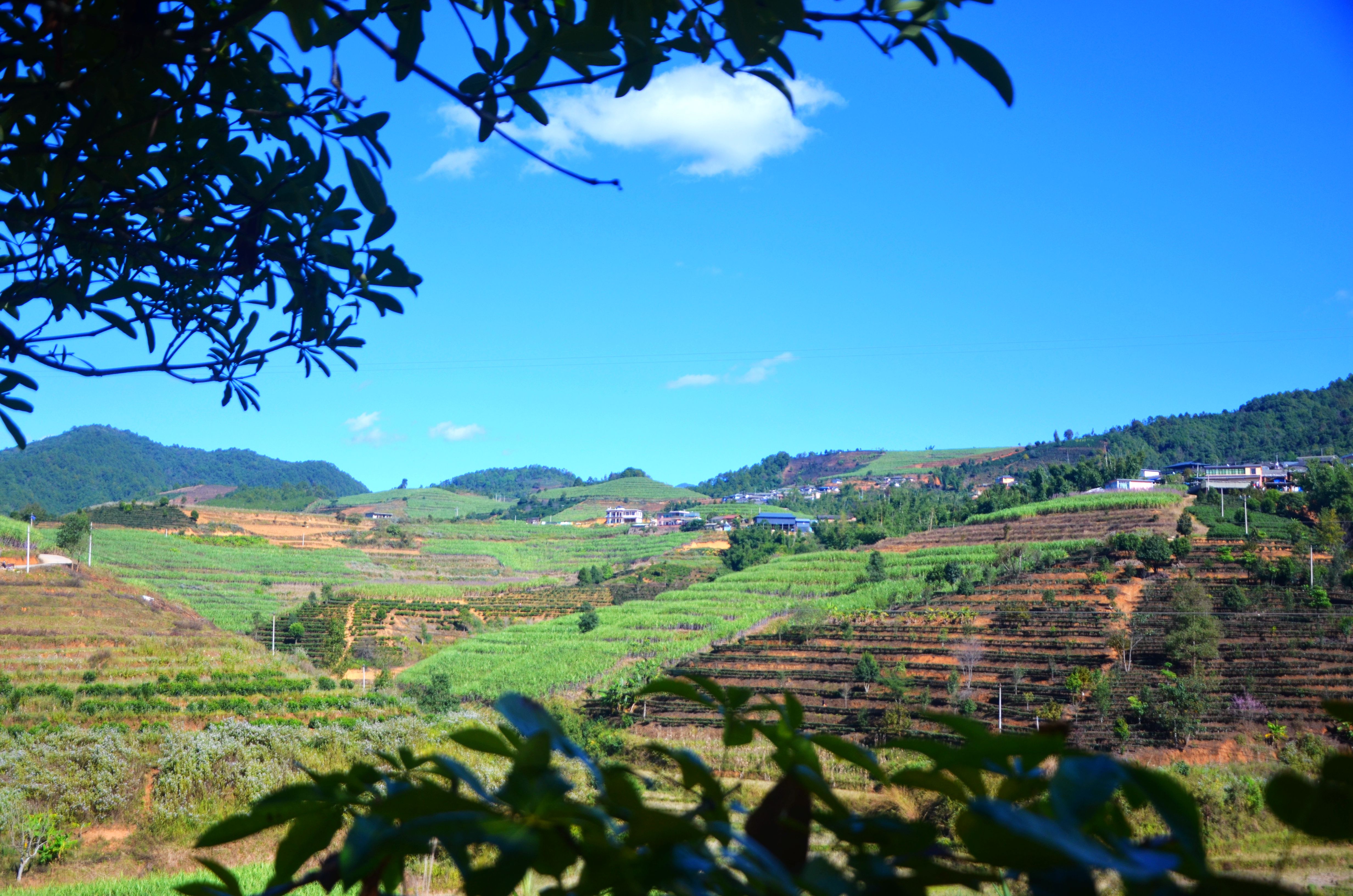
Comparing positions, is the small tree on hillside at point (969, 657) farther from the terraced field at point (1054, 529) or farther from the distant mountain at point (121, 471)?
the distant mountain at point (121, 471)

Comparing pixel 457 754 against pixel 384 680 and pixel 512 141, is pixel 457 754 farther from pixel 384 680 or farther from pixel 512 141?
pixel 384 680

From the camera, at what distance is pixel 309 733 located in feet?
36.1

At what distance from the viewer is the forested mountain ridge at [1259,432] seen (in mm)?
50312

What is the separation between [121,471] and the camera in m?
77.2

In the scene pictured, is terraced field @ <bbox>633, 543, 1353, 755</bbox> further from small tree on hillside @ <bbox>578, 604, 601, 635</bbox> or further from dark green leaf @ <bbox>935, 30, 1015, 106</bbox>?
dark green leaf @ <bbox>935, 30, 1015, 106</bbox>

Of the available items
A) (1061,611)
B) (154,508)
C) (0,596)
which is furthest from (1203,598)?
(154,508)

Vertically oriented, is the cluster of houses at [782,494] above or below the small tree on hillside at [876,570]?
above

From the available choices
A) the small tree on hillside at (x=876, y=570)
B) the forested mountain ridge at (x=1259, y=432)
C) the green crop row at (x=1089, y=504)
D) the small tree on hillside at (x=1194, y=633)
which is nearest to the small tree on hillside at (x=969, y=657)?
the small tree on hillside at (x=1194, y=633)

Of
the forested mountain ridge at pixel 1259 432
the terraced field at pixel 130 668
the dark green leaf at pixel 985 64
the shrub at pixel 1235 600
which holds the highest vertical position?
the forested mountain ridge at pixel 1259 432

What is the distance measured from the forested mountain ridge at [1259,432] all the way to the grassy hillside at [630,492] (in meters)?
34.8

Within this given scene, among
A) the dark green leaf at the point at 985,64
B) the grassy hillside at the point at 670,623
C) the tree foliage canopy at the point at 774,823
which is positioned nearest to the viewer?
the tree foliage canopy at the point at 774,823

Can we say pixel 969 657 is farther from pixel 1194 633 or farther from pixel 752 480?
pixel 752 480

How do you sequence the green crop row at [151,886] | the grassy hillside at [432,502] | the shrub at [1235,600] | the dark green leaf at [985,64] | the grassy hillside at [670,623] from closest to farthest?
1. the dark green leaf at [985,64]
2. the green crop row at [151,886]
3. the shrub at [1235,600]
4. the grassy hillside at [670,623]
5. the grassy hillside at [432,502]

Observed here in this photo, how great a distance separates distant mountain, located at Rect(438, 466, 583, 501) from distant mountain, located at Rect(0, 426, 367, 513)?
13.3 metres
